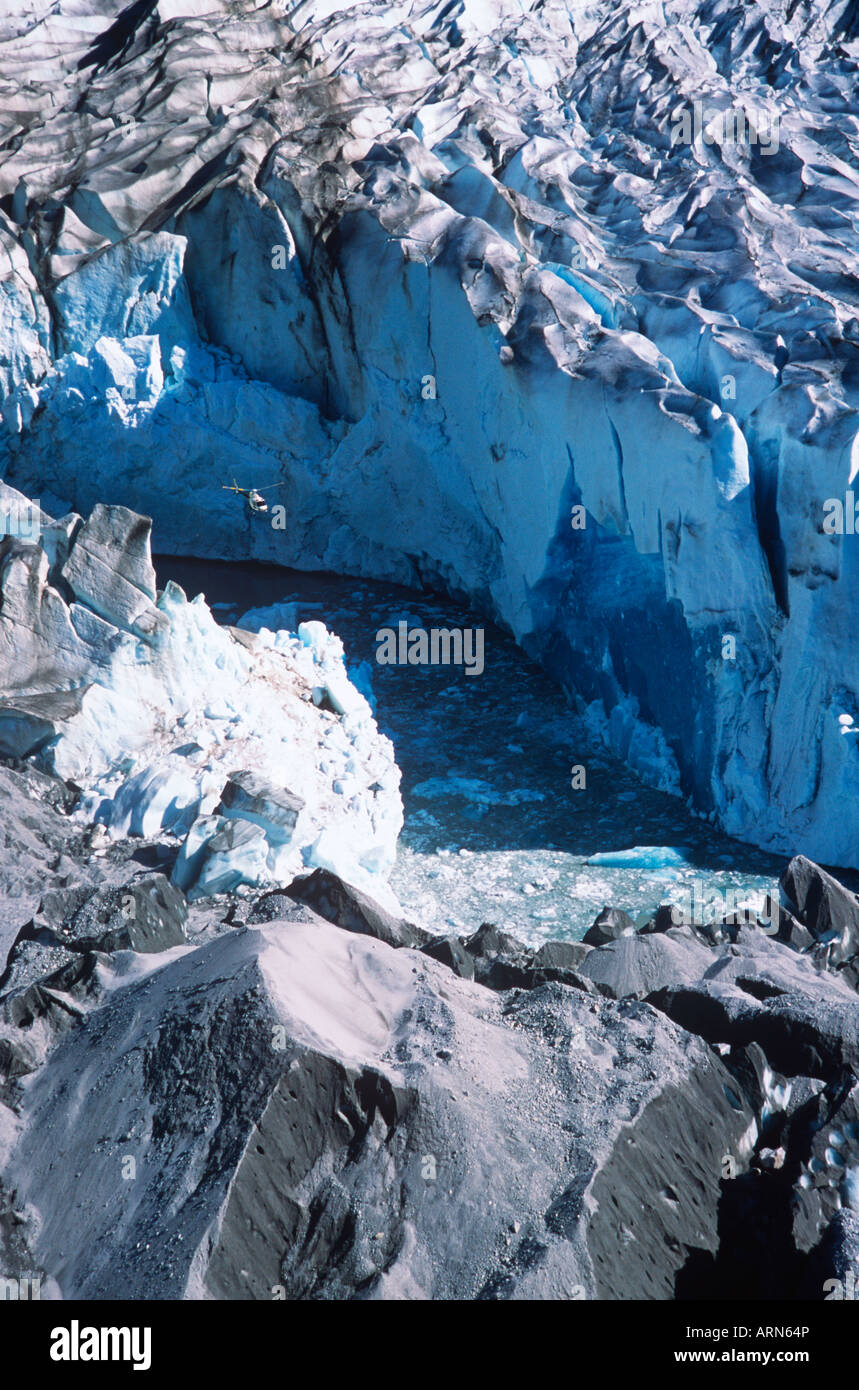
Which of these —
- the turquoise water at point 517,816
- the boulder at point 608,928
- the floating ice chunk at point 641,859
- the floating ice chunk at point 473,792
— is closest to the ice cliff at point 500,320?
the turquoise water at point 517,816

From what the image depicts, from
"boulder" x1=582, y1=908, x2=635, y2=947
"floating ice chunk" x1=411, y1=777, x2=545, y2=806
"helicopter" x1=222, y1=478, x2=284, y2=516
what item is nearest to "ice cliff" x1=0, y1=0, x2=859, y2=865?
"helicopter" x1=222, y1=478, x2=284, y2=516

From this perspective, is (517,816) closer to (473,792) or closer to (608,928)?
(473,792)

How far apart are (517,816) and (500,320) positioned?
5.84 meters

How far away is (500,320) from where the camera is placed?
13734mm

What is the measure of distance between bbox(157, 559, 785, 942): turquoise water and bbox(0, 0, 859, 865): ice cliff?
0.46 m

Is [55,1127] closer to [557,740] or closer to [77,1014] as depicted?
[77,1014]

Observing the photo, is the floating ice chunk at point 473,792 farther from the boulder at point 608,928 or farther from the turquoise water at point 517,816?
the boulder at point 608,928

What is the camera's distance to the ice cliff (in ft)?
38.2

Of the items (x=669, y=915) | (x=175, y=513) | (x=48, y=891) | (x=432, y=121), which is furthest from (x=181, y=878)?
(x=432, y=121)

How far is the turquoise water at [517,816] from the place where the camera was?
36.0ft

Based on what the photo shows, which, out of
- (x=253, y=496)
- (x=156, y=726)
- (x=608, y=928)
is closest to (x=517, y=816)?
(x=608, y=928)

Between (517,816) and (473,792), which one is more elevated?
(473,792)

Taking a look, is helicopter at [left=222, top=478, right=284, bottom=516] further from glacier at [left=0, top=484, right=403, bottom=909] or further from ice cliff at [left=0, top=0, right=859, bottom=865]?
glacier at [left=0, top=484, right=403, bottom=909]

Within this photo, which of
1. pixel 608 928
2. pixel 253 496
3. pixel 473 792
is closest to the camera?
pixel 608 928
